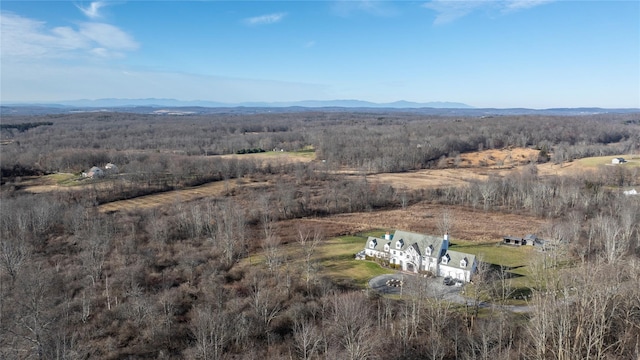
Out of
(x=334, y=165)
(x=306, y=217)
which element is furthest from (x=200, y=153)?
(x=306, y=217)

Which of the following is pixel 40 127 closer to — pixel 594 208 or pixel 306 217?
pixel 306 217

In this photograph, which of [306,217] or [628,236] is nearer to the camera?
[628,236]

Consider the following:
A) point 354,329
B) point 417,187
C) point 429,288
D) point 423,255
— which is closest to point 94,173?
point 417,187

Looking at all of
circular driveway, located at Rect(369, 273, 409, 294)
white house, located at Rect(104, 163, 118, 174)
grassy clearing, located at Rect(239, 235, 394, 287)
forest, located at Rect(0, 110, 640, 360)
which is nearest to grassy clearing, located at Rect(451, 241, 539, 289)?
forest, located at Rect(0, 110, 640, 360)

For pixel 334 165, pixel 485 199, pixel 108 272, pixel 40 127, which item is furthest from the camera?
pixel 40 127

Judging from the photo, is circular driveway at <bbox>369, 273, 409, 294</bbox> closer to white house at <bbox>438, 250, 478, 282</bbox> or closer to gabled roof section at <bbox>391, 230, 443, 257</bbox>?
gabled roof section at <bbox>391, 230, 443, 257</bbox>

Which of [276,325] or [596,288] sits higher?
[596,288]
